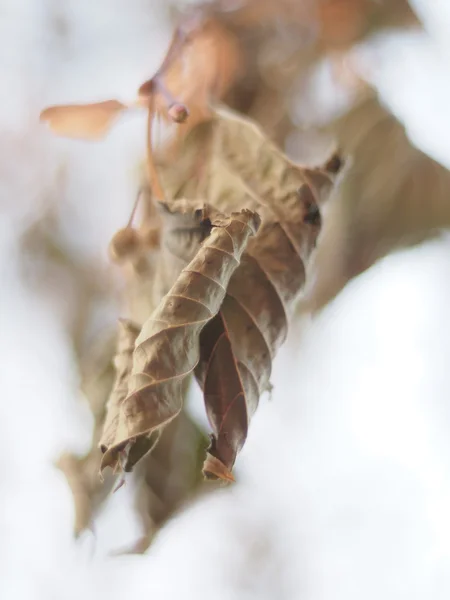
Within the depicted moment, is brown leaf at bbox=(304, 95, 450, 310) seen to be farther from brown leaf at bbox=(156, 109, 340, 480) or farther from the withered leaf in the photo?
the withered leaf

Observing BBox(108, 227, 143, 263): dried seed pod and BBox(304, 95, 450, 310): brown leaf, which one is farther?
BBox(304, 95, 450, 310): brown leaf

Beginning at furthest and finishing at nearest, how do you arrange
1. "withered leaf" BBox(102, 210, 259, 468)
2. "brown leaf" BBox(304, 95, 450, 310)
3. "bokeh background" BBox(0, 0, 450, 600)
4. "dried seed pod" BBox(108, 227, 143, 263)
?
"bokeh background" BBox(0, 0, 450, 600)
"brown leaf" BBox(304, 95, 450, 310)
"dried seed pod" BBox(108, 227, 143, 263)
"withered leaf" BBox(102, 210, 259, 468)

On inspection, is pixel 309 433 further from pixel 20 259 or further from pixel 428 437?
pixel 20 259

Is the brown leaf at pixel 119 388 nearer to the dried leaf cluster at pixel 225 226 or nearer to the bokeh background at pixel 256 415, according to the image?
the dried leaf cluster at pixel 225 226

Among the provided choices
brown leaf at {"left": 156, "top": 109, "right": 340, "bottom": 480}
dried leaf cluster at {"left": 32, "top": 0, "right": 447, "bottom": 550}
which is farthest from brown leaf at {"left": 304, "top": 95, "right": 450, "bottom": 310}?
brown leaf at {"left": 156, "top": 109, "right": 340, "bottom": 480}

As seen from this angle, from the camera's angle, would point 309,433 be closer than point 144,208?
No

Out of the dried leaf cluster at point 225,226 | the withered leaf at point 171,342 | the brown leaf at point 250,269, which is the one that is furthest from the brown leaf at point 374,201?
the withered leaf at point 171,342

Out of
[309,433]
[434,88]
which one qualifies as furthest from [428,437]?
[434,88]
